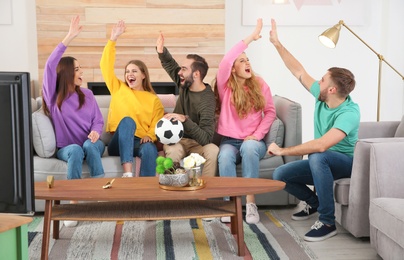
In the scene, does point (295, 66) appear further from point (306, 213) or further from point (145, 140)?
point (145, 140)

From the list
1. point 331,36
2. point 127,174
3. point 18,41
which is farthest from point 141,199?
point 18,41

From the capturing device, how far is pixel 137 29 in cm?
607

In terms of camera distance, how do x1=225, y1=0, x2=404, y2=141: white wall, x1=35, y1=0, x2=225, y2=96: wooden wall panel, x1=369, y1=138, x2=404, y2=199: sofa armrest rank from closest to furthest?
x1=369, y1=138, x2=404, y2=199: sofa armrest → x1=35, y1=0, x2=225, y2=96: wooden wall panel → x1=225, y1=0, x2=404, y2=141: white wall

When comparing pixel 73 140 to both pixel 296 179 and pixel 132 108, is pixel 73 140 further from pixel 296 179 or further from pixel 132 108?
pixel 296 179

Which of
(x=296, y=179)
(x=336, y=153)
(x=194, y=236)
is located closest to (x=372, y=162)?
(x=336, y=153)

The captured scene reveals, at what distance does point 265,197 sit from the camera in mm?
4109

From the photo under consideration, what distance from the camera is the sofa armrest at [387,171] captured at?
120 inches

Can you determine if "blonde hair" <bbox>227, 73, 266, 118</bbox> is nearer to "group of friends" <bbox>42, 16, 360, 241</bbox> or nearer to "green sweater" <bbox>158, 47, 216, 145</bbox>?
"group of friends" <bbox>42, 16, 360, 241</bbox>

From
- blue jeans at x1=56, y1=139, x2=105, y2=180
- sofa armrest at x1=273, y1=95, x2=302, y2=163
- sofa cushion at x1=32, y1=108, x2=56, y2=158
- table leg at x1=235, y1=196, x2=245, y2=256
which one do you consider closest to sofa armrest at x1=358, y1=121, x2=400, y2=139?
sofa armrest at x1=273, y1=95, x2=302, y2=163

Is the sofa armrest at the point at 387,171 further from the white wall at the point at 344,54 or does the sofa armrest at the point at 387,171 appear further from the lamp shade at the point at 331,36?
the white wall at the point at 344,54

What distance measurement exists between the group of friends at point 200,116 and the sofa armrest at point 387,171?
1.46 feet

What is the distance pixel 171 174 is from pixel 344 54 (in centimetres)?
407

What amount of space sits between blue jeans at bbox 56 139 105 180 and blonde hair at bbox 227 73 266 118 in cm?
94

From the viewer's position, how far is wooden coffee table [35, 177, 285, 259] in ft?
9.67
